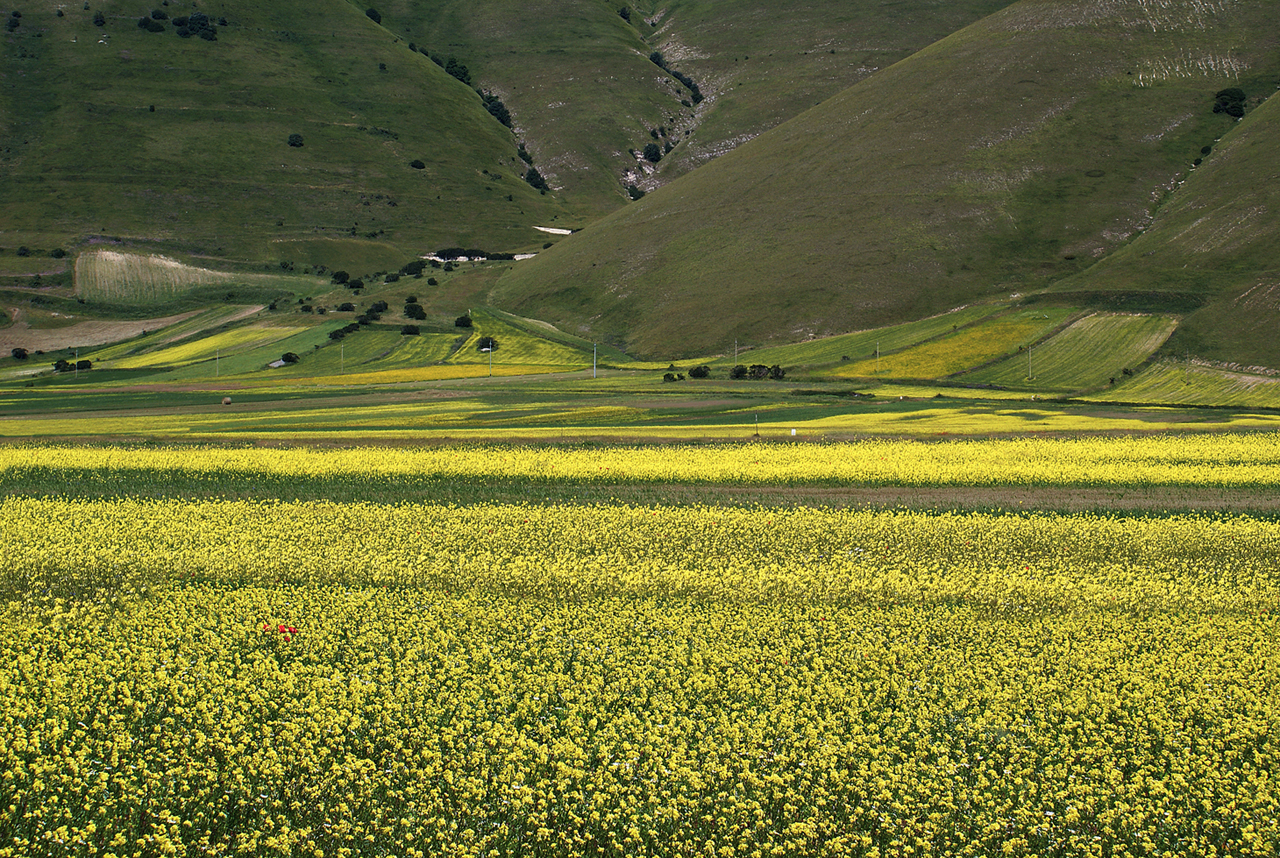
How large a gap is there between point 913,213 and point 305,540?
14019cm

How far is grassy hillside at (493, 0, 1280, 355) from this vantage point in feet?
465

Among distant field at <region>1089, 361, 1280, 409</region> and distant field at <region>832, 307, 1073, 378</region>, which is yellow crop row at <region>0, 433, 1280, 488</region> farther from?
distant field at <region>832, 307, 1073, 378</region>

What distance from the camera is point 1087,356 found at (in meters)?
104

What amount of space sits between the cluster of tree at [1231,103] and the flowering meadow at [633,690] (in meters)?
163

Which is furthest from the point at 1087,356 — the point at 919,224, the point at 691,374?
the point at 919,224

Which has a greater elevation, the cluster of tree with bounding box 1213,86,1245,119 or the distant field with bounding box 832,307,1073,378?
the cluster of tree with bounding box 1213,86,1245,119

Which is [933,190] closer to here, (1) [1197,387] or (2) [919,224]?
(2) [919,224]

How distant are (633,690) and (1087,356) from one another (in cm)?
10060

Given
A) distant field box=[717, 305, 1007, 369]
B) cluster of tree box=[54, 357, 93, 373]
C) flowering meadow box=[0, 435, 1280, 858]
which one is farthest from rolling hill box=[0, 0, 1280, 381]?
flowering meadow box=[0, 435, 1280, 858]

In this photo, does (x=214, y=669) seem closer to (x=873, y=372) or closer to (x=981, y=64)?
(x=873, y=372)

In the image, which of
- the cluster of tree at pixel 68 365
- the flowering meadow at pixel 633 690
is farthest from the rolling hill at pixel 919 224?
the flowering meadow at pixel 633 690

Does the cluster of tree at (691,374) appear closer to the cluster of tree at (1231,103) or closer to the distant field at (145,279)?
the distant field at (145,279)

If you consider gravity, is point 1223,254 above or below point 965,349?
above

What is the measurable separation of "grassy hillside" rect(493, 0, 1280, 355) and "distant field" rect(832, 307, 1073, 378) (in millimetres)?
15655
